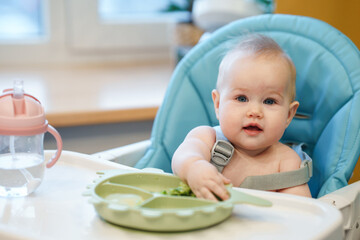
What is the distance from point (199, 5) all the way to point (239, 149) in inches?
32.5

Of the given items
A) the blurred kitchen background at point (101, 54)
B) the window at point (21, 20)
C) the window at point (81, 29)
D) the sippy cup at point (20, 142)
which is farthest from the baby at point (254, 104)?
the window at point (21, 20)

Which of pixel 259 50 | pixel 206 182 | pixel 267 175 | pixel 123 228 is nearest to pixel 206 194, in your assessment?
pixel 206 182

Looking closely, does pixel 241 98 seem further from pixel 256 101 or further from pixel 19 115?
pixel 19 115

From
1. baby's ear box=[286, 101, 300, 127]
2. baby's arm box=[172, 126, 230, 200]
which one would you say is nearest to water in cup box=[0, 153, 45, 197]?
baby's arm box=[172, 126, 230, 200]

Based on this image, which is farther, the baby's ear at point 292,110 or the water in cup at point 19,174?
the baby's ear at point 292,110

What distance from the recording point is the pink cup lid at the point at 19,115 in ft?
2.35

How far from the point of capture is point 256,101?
0.92 m

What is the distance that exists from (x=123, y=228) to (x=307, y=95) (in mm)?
562

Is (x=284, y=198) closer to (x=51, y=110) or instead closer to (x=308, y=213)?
(x=308, y=213)

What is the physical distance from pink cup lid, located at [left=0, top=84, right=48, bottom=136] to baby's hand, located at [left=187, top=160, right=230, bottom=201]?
0.76 feet

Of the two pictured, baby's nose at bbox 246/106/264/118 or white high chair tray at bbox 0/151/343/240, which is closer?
white high chair tray at bbox 0/151/343/240

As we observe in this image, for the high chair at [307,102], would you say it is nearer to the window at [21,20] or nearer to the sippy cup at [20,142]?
the sippy cup at [20,142]

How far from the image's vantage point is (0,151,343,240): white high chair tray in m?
0.63

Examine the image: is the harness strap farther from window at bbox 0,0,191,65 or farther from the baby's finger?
window at bbox 0,0,191,65
